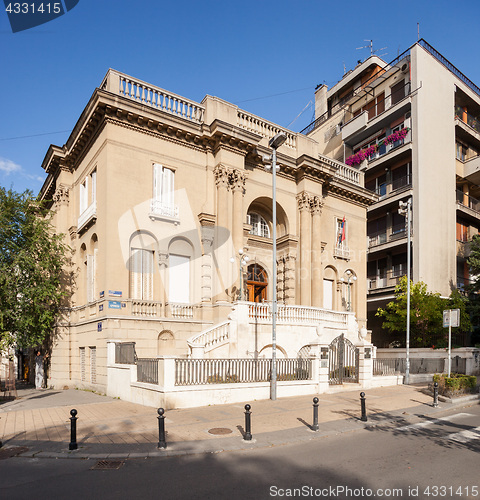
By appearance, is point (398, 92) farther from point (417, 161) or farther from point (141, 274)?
point (141, 274)

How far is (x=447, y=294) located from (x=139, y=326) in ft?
88.1

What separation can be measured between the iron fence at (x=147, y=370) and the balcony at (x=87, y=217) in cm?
935

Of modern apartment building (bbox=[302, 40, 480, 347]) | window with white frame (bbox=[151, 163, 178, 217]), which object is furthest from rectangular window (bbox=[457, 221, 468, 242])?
window with white frame (bbox=[151, 163, 178, 217])

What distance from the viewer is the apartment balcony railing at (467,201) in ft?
130

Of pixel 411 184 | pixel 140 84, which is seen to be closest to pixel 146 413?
pixel 140 84

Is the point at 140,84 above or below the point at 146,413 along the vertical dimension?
above

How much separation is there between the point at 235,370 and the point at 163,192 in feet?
36.9

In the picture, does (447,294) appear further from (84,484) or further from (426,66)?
(84,484)

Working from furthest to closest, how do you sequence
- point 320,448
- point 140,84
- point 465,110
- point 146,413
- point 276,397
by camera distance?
point 465,110 → point 140,84 → point 276,397 → point 146,413 → point 320,448

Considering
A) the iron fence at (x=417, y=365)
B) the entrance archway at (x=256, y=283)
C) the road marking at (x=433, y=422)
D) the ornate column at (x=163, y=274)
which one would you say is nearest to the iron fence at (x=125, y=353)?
the ornate column at (x=163, y=274)

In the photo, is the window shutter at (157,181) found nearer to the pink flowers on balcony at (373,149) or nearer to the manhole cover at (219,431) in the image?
the manhole cover at (219,431)

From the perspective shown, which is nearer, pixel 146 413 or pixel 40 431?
pixel 40 431

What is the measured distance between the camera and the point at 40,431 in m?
11.4

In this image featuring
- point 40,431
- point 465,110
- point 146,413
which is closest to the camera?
point 40,431
